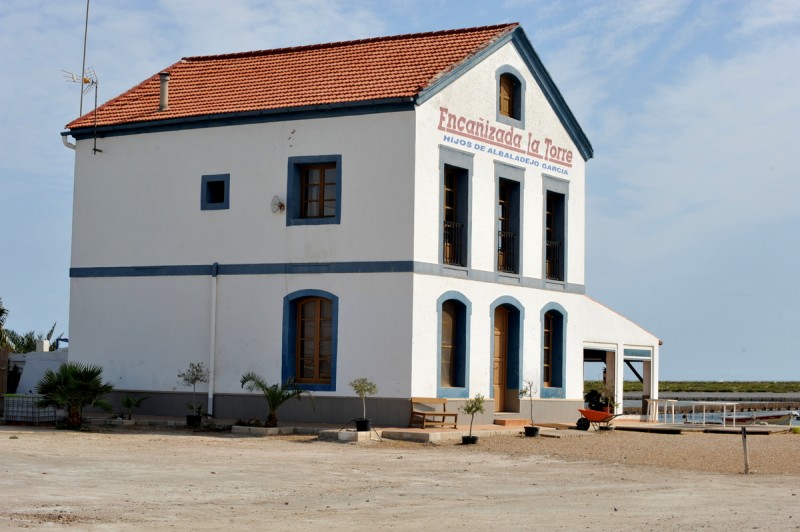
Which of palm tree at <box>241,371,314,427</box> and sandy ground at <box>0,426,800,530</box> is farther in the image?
palm tree at <box>241,371,314,427</box>

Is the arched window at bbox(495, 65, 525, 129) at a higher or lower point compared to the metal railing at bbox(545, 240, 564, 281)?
higher

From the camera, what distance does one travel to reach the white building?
88.1 feet

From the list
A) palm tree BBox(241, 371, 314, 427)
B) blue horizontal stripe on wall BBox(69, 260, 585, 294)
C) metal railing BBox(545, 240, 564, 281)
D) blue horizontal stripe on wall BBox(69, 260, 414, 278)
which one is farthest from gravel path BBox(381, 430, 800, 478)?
metal railing BBox(545, 240, 564, 281)

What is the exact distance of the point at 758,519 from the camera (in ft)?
44.3

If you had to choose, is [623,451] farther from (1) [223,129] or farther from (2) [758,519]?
(1) [223,129]

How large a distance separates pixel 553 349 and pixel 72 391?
489 inches

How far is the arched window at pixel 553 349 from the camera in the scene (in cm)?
3175

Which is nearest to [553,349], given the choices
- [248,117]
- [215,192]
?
[215,192]

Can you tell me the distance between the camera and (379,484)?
16859mm

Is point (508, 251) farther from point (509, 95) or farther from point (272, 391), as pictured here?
point (272, 391)

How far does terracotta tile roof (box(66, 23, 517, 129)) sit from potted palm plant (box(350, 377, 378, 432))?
6.00 m

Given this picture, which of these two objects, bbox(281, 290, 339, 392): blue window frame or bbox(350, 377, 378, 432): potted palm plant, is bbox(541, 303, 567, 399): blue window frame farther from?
bbox(350, 377, 378, 432): potted palm plant

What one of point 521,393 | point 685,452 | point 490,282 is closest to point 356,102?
point 490,282

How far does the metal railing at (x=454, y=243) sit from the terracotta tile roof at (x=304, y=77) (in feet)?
11.0
